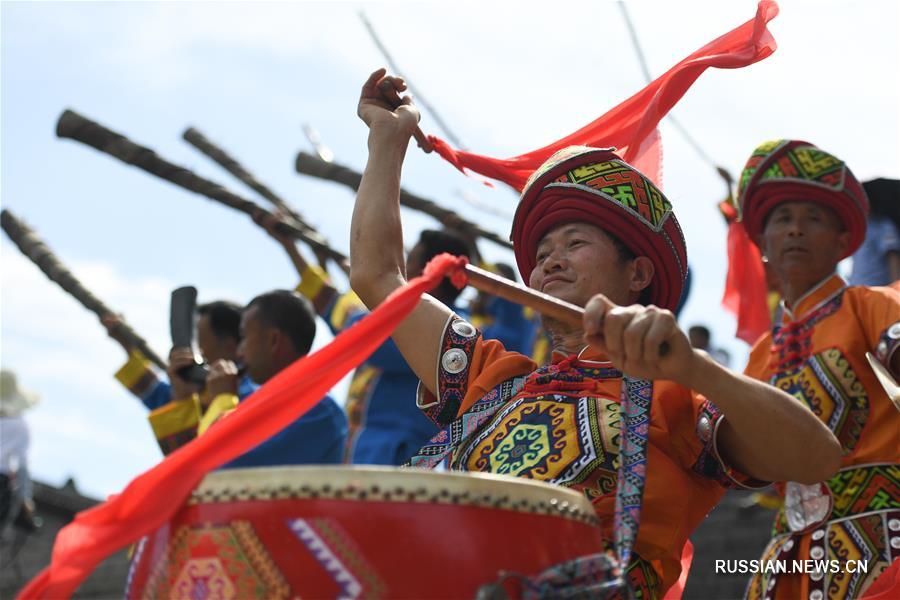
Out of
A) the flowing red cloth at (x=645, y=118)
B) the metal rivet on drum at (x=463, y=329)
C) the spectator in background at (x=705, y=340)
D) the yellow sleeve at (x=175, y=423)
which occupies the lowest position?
the metal rivet on drum at (x=463, y=329)

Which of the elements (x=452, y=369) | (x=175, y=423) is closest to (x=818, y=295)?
(x=452, y=369)

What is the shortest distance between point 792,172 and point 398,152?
1858mm

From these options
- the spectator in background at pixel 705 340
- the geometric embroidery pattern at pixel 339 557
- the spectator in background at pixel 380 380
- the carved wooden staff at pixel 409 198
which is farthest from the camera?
the spectator in background at pixel 705 340

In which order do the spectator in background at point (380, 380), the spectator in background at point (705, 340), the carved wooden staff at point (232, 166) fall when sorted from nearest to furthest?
the spectator in background at point (380, 380), the carved wooden staff at point (232, 166), the spectator in background at point (705, 340)

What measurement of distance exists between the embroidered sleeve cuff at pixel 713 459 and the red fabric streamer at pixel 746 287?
268 centimetres

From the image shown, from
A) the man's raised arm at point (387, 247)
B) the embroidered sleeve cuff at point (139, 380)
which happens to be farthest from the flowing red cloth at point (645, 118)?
the embroidered sleeve cuff at point (139, 380)

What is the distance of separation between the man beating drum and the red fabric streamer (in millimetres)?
2313

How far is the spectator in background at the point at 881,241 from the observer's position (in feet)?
16.8

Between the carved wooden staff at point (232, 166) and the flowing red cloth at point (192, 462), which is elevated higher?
the carved wooden staff at point (232, 166)

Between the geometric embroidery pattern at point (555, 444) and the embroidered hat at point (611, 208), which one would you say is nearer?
the geometric embroidery pattern at point (555, 444)

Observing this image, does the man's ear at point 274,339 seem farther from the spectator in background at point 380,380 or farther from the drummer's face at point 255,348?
the spectator in background at point 380,380

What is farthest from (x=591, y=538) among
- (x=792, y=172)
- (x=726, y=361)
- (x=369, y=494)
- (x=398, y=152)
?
(x=726, y=361)

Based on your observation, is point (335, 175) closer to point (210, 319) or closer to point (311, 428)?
point (210, 319)

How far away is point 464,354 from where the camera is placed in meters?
2.89
